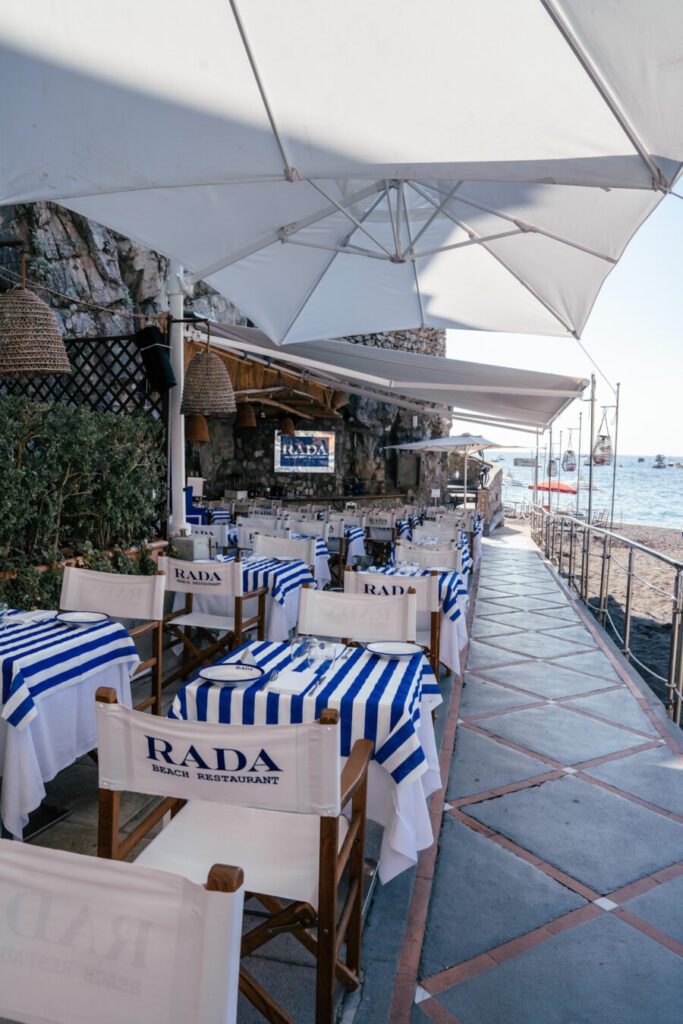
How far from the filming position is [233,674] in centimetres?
218

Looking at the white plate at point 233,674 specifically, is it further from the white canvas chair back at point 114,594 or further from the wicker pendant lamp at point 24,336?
the wicker pendant lamp at point 24,336

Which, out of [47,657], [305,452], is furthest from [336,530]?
[305,452]

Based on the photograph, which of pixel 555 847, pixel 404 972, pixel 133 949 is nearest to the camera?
pixel 133 949

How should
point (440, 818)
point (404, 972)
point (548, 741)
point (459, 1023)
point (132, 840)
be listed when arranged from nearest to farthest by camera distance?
point (132, 840) < point (459, 1023) < point (404, 972) < point (440, 818) < point (548, 741)

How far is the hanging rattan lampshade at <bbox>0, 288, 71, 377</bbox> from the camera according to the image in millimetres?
3436

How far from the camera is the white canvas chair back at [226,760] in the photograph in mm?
1400

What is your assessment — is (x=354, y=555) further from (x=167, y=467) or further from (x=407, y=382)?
(x=167, y=467)

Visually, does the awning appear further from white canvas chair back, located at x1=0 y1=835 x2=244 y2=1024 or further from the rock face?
white canvas chair back, located at x1=0 y1=835 x2=244 y2=1024

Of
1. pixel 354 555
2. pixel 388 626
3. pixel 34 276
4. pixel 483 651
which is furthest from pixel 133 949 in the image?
pixel 34 276

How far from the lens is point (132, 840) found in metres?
1.53

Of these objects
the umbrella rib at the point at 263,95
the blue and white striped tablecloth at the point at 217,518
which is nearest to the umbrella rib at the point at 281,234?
the umbrella rib at the point at 263,95

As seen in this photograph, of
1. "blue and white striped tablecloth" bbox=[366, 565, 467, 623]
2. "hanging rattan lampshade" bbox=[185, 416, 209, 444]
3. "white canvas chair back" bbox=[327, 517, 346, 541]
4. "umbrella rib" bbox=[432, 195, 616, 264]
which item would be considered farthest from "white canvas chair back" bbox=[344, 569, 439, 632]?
"hanging rattan lampshade" bbox=[185, 416, 209, 444]

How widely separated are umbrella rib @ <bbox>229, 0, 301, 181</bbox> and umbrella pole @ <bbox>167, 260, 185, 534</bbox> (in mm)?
3133

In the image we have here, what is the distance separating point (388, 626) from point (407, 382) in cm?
557
